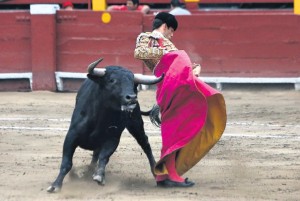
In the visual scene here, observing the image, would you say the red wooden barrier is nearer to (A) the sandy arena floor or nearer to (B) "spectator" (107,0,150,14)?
(B) "spectator" (107,0,150,14)

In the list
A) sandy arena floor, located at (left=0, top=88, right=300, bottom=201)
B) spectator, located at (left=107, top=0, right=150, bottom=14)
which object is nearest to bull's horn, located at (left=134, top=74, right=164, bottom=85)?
sandy arena floor, located at (left=0, top=88, right=300, bottom=201)

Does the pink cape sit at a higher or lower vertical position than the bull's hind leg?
higher

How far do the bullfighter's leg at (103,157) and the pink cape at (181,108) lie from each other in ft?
0.95

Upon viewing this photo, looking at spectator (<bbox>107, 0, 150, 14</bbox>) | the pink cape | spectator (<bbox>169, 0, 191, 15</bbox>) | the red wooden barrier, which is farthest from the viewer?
spectator (<bbox>107, 0, 150, 14</bbox>)

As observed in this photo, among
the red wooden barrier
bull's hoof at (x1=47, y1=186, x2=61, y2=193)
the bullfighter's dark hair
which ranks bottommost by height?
the red wooden barrier

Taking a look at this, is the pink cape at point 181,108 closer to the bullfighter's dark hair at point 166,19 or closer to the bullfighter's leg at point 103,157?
the bullfighter's dark hair at point 166,19

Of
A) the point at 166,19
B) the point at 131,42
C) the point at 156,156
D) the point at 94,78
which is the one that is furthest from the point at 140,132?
the point at 131,42

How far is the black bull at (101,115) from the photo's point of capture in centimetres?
562

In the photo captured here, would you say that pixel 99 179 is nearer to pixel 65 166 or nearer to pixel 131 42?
pixel 65 166

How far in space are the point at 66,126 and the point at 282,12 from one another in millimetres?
4606

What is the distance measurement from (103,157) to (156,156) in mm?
1483

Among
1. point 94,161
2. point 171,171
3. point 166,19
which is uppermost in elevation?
point 166,19

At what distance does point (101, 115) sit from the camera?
5.73m

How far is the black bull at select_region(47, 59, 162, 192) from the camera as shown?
5.62m
